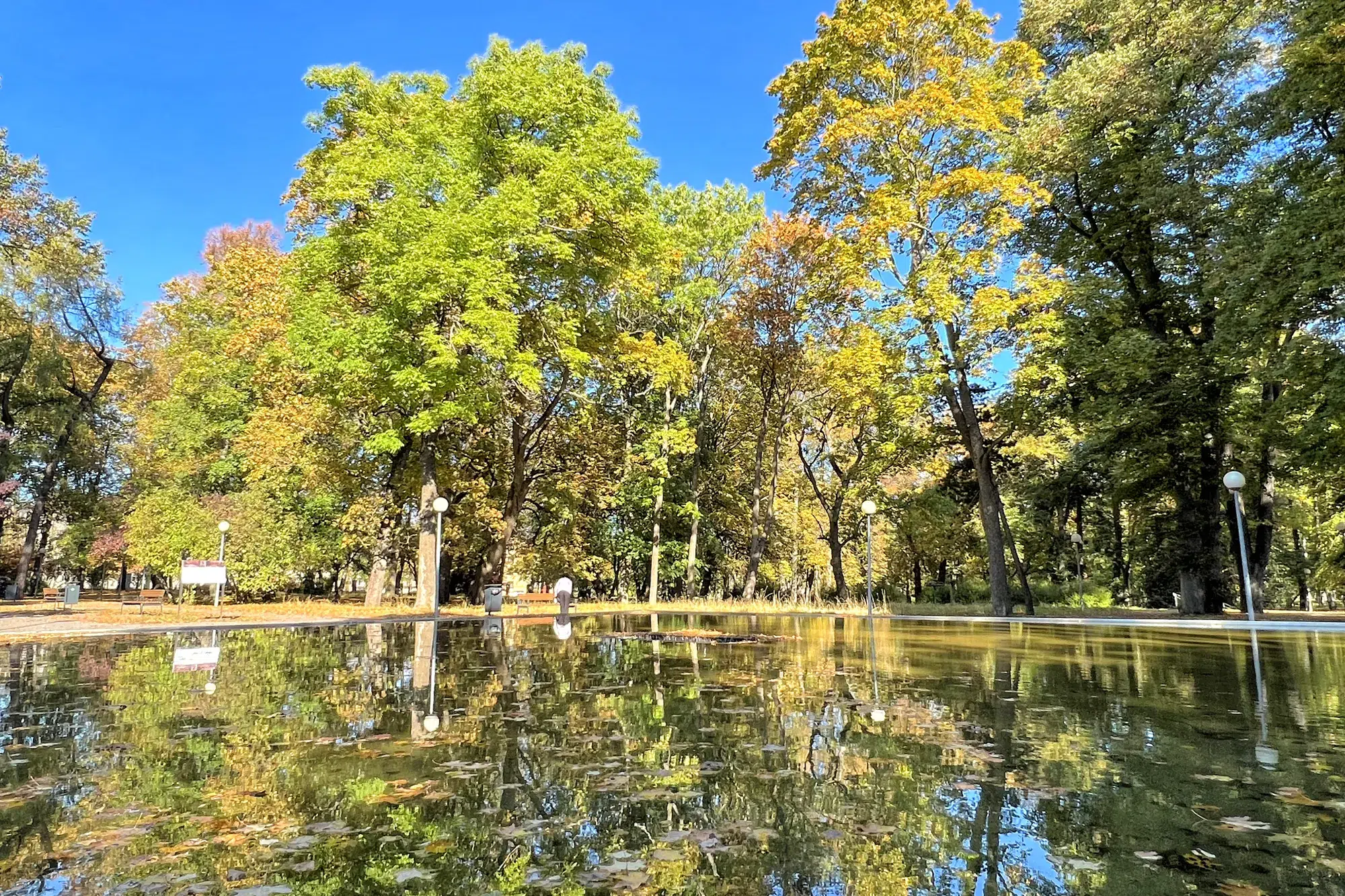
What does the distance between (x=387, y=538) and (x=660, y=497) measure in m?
10.4

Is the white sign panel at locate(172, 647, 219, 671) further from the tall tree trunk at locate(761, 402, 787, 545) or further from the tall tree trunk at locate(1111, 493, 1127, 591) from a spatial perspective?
the tall tree trunk at locate(1111, 493, 1127, 591)

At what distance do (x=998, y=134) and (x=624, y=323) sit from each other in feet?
51.3

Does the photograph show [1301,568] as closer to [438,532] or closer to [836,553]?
[836,553]

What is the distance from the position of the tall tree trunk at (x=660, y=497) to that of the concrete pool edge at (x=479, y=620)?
728 cm

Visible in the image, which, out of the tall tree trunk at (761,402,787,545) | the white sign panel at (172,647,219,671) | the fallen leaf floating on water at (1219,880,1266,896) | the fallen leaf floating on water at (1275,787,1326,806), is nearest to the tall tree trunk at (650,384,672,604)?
the tall tree trunk at (761,402,787,545)

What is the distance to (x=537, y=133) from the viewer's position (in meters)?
21.2

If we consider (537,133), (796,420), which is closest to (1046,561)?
(796,420)

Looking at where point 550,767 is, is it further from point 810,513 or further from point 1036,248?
point 810,513

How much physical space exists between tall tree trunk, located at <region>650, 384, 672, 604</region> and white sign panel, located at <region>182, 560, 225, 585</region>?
580 inches

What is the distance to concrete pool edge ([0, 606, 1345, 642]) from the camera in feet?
47.3

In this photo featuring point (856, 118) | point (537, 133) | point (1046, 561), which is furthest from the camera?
point (1046, 561)

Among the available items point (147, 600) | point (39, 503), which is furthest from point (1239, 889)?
point (39, 503)

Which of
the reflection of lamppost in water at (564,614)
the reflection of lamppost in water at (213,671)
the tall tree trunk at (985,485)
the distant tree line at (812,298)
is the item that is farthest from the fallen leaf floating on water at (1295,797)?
the tall tree trunk at (985,485)

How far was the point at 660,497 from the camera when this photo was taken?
28.0 meters
